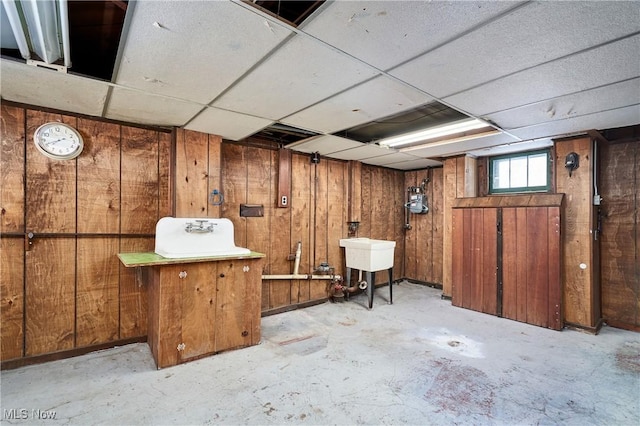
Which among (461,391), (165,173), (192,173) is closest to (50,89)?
(165,173)

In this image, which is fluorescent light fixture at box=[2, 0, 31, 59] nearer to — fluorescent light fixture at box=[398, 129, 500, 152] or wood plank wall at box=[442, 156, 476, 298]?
fluorescent light fixture at box=[398, 129, 500, 152]

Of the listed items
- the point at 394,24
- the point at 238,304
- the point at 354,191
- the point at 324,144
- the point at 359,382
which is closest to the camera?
the point at 394,24

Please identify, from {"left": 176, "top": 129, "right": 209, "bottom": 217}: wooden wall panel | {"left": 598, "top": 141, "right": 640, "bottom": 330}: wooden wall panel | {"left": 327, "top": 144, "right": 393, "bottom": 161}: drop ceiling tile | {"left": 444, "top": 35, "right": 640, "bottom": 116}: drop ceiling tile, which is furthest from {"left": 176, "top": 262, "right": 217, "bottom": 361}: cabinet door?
{"left": 598, "top": 141, "right": 640, "bottom": 330}: wooden wall panel

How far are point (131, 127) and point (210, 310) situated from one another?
6.18ft

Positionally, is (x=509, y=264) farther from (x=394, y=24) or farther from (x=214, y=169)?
(x=214, y=169)

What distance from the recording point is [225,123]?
2787 millimetres

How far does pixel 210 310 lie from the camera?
256 centimetres

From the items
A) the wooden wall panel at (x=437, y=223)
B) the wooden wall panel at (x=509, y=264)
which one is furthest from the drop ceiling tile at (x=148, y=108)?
the wooden wall panel at (x=437, y=223)

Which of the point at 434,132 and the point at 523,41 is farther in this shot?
the point at 434,132

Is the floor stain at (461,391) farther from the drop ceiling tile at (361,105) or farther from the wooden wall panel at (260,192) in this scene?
the wooden wall panel at (260,192)

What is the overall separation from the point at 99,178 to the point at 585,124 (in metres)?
4.52

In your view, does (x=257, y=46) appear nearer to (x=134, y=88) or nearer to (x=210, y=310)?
(x=134, y=88)

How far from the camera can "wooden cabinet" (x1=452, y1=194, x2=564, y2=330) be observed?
3.28 metres

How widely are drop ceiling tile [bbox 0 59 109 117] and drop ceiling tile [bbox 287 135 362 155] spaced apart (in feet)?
6.44
